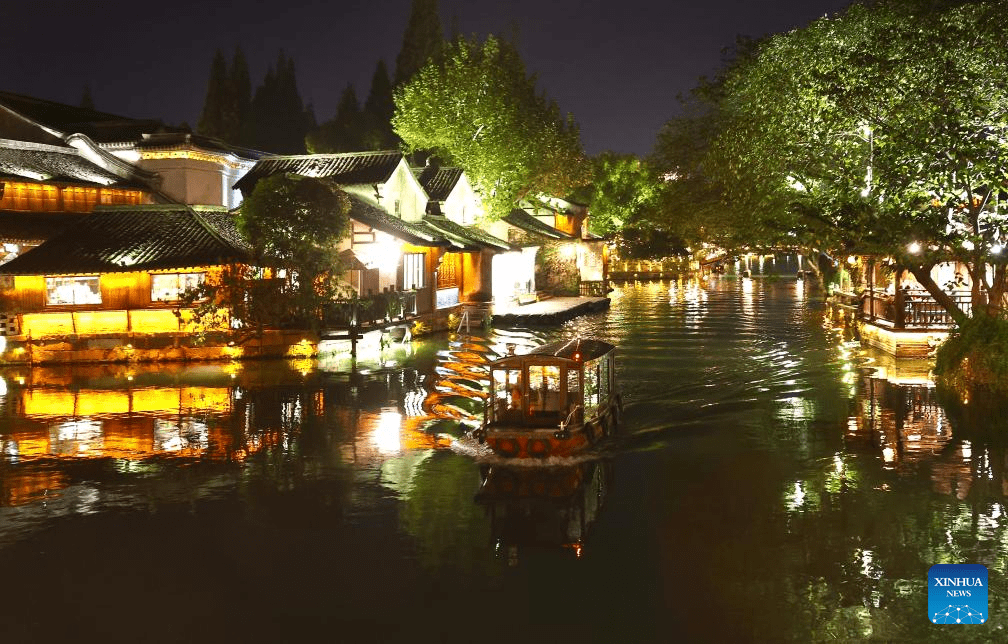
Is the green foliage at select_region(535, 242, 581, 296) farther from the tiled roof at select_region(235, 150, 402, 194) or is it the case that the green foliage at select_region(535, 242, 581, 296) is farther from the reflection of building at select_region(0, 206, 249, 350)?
the reflection of building at select_region(0, 206, 249, 350)

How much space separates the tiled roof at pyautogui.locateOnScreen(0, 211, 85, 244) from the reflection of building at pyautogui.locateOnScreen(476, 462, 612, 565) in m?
25.1

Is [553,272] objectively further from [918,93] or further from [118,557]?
[118,557]

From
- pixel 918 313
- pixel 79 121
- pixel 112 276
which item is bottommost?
pixel 918 313

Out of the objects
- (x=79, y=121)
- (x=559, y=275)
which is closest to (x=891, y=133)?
(x=559, y=275)

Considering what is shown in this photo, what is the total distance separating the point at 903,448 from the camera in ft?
49.8

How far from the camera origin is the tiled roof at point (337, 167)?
40.9 metres

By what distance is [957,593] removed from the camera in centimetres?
891

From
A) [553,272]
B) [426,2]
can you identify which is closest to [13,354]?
[553,272]

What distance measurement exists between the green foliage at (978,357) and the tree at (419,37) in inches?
2473

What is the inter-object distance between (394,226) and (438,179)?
12.6 m

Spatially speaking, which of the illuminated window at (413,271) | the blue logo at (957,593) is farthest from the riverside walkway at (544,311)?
the blue logo at (957,593)

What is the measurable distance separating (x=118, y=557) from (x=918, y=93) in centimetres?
1858

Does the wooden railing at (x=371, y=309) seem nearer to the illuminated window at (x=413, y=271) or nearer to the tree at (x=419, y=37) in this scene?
the illuminated window at (x=413, y=271)

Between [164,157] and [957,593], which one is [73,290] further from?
[957,593]
